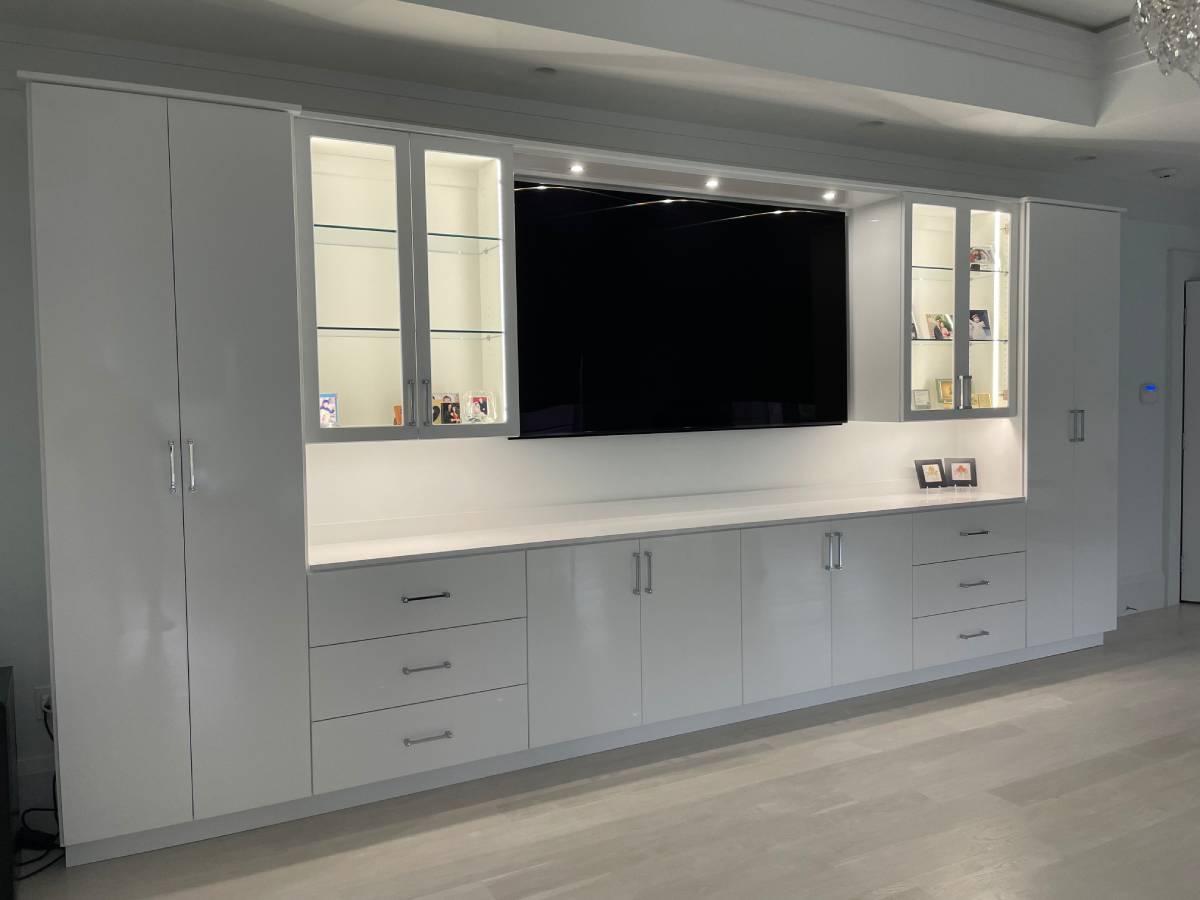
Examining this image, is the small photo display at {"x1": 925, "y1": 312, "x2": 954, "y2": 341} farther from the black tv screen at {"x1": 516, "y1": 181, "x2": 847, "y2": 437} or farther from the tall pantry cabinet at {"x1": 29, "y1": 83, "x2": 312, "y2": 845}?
the tall pantry cabinet at {"x1": 29, "y1": 83, "x2": 312, "y2": 845}

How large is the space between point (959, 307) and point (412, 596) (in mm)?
3006

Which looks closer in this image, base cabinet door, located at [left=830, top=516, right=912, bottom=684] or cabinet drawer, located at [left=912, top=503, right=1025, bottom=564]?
base cabinet door, located at [left=830, top=516, right=912, bottom=684]

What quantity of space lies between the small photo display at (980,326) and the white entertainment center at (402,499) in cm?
2

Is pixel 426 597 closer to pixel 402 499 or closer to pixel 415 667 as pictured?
pixel 415 667

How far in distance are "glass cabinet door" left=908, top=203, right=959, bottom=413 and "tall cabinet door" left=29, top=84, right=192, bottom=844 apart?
10.7ft

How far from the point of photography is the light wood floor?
2512mm

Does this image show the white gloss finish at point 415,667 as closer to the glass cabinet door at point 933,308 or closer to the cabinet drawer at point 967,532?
the cabinet drawer at point 967,532

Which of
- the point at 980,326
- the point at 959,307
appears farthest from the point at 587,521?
the point at 980,326

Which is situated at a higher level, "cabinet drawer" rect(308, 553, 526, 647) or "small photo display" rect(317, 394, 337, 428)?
"small photo display" rect(317, 394, 337, 428)

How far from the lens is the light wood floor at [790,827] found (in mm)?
2512

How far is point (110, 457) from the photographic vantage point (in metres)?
2.62

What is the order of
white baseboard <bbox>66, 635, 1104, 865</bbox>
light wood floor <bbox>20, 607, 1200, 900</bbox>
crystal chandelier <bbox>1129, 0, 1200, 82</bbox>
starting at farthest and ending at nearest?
white baseboard <bbox>66, 635, 1104, 865</bbox>, light wood floor <bbox>20, 607, 1200, 900</bbox>, crystal chandelier <bbox>1129, 0, 1200, 82</bbox>

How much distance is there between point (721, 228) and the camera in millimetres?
4031

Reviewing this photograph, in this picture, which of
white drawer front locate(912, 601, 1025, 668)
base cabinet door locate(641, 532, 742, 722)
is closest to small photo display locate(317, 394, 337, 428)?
base cabinet door locate(641, 532, 742, 722)
